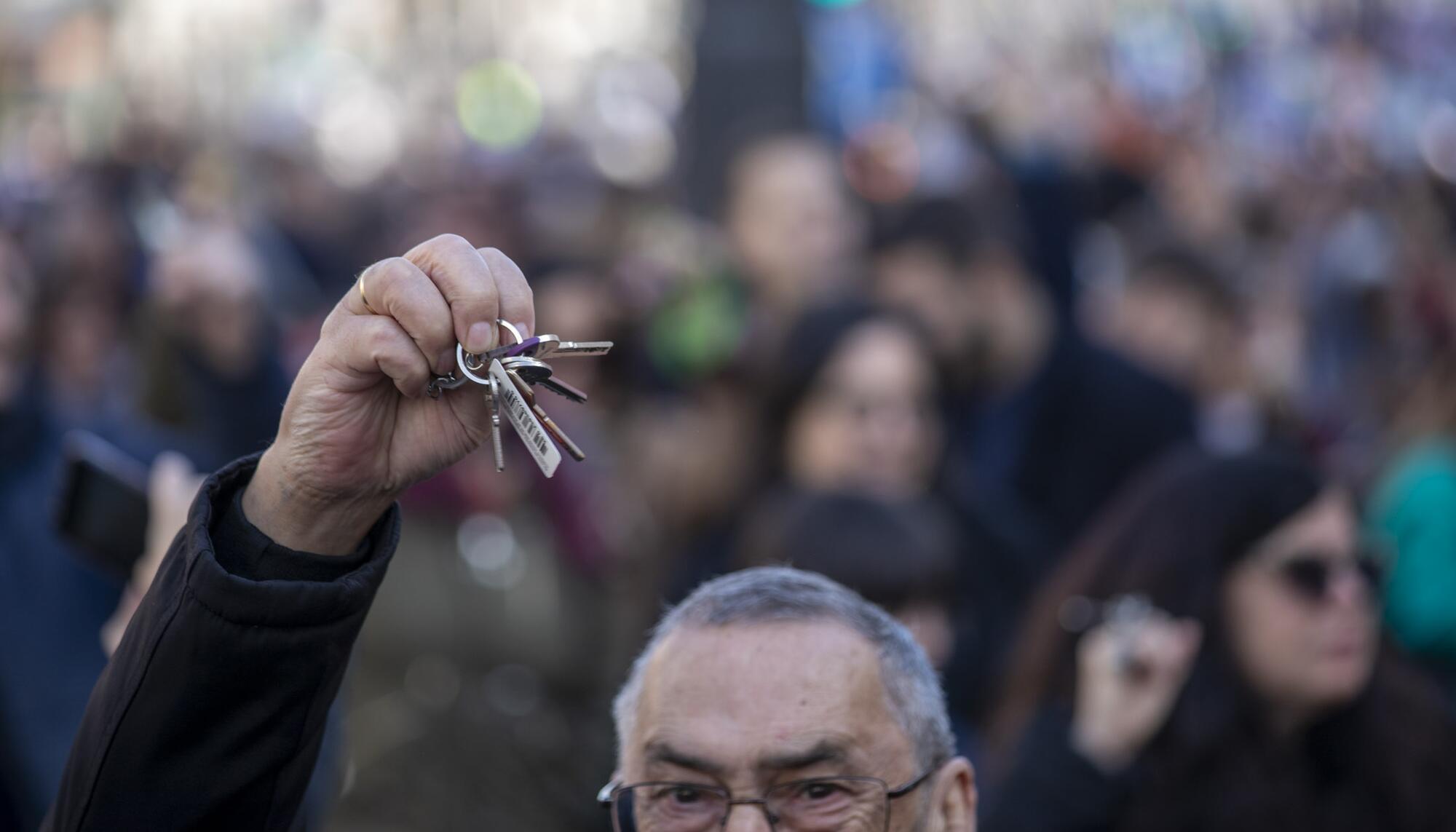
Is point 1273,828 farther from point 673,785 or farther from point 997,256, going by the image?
point 997,256

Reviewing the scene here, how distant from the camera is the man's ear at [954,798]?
8.13 ft

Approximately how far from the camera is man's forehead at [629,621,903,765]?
2377 millimetres

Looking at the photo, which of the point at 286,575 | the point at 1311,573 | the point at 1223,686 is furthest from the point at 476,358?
the point at 1311,573

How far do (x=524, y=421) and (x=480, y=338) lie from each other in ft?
0.33

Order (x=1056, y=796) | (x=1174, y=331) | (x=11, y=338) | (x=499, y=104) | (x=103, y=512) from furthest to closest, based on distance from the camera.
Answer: (x=499, y=104), (x=1174, y=331), (x=11, y=338), (x=1056, y=796), (x=103, y=512)

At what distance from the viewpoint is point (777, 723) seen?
238 cm

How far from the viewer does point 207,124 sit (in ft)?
62.1

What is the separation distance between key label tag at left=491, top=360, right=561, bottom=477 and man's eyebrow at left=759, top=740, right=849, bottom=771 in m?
0.66

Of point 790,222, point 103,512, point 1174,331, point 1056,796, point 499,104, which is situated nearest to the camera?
point 103,512

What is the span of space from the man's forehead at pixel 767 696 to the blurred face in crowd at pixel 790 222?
4.61m

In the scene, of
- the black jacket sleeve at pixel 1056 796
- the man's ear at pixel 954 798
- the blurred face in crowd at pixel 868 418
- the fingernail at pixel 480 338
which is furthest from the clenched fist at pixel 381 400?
the blurred face in crowd at pixel 868 418

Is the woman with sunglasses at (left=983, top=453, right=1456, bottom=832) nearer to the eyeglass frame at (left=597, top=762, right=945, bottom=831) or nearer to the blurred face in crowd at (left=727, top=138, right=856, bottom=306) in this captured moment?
the eyeglass frame at (left=597, top=762, right=945, bottom=831)

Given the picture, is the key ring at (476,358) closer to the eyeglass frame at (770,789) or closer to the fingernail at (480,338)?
the fingernail at (480,338)

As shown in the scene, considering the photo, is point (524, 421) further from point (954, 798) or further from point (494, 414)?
point (954, 798)
